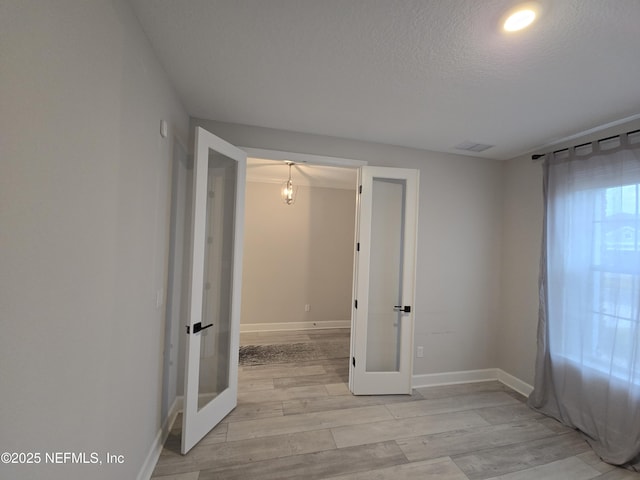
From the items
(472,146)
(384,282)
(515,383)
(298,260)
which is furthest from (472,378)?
(298,260)

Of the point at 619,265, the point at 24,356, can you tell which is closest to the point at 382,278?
the point at 619,265

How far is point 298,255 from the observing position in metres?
4.68

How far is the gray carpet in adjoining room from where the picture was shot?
3.34 meters

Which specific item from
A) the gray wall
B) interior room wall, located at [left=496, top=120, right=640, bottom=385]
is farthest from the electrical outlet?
interior room wall, located at [left=496, top=120, right=640, bottom=385]

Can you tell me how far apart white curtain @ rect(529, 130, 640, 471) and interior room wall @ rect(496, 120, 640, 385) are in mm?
219

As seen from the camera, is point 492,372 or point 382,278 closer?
point 382,278

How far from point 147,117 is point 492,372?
4.24 meters

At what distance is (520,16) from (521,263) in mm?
2539

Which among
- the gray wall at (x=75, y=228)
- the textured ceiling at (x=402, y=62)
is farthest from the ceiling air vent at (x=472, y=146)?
the gray wall at (x=75, y=228)

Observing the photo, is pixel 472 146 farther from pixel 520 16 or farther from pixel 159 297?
pixel 159 297

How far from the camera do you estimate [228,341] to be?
2240mm

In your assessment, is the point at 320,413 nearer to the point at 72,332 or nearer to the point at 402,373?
the point at 402,373

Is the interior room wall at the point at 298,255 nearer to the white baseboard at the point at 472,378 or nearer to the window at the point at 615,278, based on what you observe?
the white baseboard at the point at 472,378

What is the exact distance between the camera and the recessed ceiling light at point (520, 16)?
107 centimetres
